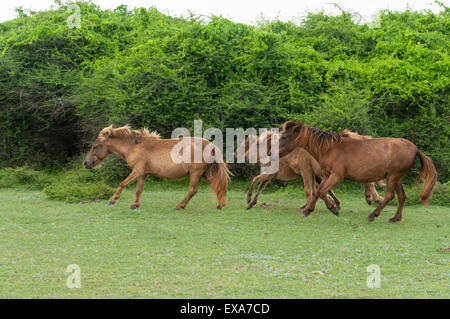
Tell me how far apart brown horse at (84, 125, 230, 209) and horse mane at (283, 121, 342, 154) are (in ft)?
6.24

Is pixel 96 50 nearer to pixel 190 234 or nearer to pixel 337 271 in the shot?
pixel 190 234

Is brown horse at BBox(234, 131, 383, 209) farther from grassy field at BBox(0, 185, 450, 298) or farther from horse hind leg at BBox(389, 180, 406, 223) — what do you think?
horse hind leg at BBox(389, 180, 406, 223)

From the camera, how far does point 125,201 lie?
12.8 metres

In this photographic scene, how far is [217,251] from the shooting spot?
7.59 metres

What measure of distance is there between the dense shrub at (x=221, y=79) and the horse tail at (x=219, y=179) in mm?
4096

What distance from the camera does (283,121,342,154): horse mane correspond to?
33.7 ft

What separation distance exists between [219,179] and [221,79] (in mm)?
5905

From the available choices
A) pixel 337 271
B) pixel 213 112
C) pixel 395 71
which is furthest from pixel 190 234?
pixel 395 71

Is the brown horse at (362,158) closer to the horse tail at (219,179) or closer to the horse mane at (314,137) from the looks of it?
the horse mane at (314,137)

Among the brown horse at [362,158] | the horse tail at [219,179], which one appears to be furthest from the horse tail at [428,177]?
the horse tail at [219,179]

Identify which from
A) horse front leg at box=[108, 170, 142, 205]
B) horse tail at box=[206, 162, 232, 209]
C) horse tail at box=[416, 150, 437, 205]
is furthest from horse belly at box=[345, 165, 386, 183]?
horse front leg at box=[108, 170, 142, 205]

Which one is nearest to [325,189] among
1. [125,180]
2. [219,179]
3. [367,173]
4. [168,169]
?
[367,173]

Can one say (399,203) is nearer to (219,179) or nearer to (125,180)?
(219,179)

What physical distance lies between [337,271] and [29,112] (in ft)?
49.6
